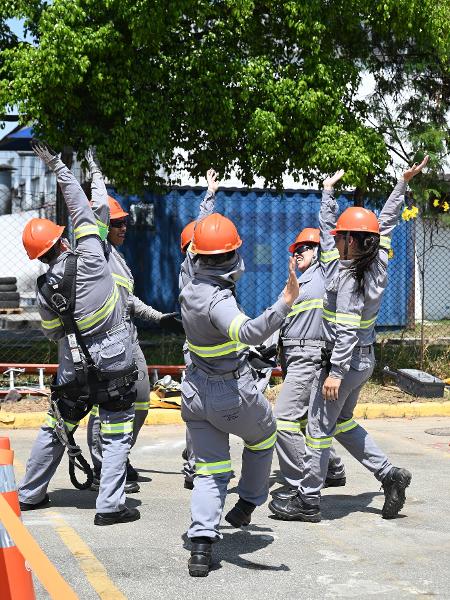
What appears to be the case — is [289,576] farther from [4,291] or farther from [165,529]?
[4,291]

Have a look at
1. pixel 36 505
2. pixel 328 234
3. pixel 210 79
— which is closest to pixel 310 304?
pixel 328 234

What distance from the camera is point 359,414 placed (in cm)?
1111

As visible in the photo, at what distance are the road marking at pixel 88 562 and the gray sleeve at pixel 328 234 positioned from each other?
7.62 ft

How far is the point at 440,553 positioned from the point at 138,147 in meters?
7.90

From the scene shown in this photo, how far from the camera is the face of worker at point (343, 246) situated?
634cm

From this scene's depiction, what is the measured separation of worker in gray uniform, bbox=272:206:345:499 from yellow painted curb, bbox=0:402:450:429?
3.47 meters

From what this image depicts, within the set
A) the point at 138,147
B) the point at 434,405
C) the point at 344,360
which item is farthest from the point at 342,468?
the point at 138,147

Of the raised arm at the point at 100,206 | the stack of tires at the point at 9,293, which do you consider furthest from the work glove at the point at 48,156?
the stack of tires at the point at 9,293

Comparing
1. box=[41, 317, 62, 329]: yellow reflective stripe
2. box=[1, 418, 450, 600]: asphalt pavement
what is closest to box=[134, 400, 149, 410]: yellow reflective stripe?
box=[1, 418, 450, 600]: asphalt pavement

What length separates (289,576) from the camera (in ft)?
17.1

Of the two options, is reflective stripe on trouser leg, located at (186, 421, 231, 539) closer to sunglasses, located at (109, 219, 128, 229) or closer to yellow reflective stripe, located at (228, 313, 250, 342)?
yellow reflective stripe, located at (228, 313, 250, 342)

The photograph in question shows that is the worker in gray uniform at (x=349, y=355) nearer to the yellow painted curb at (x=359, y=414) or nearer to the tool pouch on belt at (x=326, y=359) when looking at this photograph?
the tool pouch on belt at (x=326, y=359)

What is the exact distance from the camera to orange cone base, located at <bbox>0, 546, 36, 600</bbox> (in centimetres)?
407

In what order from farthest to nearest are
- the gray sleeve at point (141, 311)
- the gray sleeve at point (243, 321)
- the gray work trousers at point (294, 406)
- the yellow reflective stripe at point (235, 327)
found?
the gray sleeve at point (141, 311) → the gray work trousers at point (294, 406) → the yellow reflective stripe at point (235, 327) → the gray sleeve at point (243, 321)
